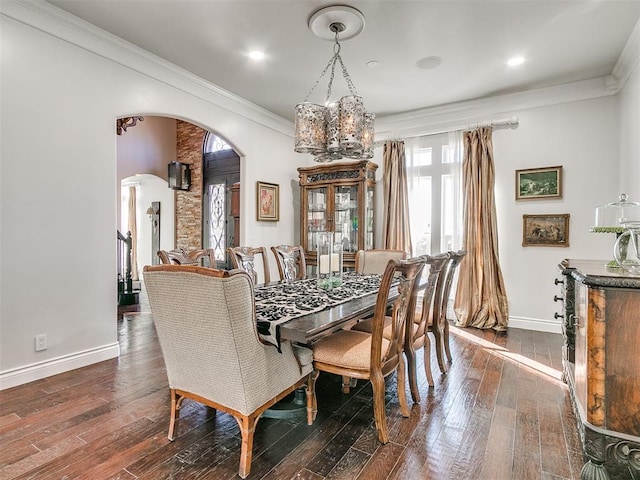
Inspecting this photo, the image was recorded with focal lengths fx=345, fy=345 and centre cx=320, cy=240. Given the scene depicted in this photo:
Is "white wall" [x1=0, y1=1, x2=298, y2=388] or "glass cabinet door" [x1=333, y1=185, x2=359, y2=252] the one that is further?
"glass cabinet door" [x1=333, y1=185, x2=359, y2=252]

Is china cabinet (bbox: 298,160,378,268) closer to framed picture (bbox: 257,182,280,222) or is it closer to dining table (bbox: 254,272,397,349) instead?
framed picture (bbox: 257,182,280,222)

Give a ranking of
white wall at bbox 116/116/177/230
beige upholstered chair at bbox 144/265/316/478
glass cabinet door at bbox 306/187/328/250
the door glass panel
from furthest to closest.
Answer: the door glass panel < white wall at bbox 116/116/177/230 < glass cabinet door at bbox 306/187/328/250 < beige upholstered chair at bbox 144/265/316/478

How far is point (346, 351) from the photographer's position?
2.02m

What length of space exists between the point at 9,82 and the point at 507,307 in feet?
17.2

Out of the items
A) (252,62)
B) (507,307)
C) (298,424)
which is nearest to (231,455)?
(298,424)

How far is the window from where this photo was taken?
459 centimetres

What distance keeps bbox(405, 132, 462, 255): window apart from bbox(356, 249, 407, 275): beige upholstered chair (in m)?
1.18

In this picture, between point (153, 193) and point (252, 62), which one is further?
point (153, 193)

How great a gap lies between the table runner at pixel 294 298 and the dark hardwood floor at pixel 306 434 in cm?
68

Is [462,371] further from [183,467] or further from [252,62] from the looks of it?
[252,62]

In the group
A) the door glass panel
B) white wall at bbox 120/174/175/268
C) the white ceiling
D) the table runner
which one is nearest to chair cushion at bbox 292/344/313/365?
the table runner

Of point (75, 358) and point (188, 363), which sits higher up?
point (188, 363)

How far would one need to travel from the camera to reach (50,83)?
107 inches

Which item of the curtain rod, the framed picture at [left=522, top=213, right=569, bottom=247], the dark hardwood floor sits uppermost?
the curtain rod
